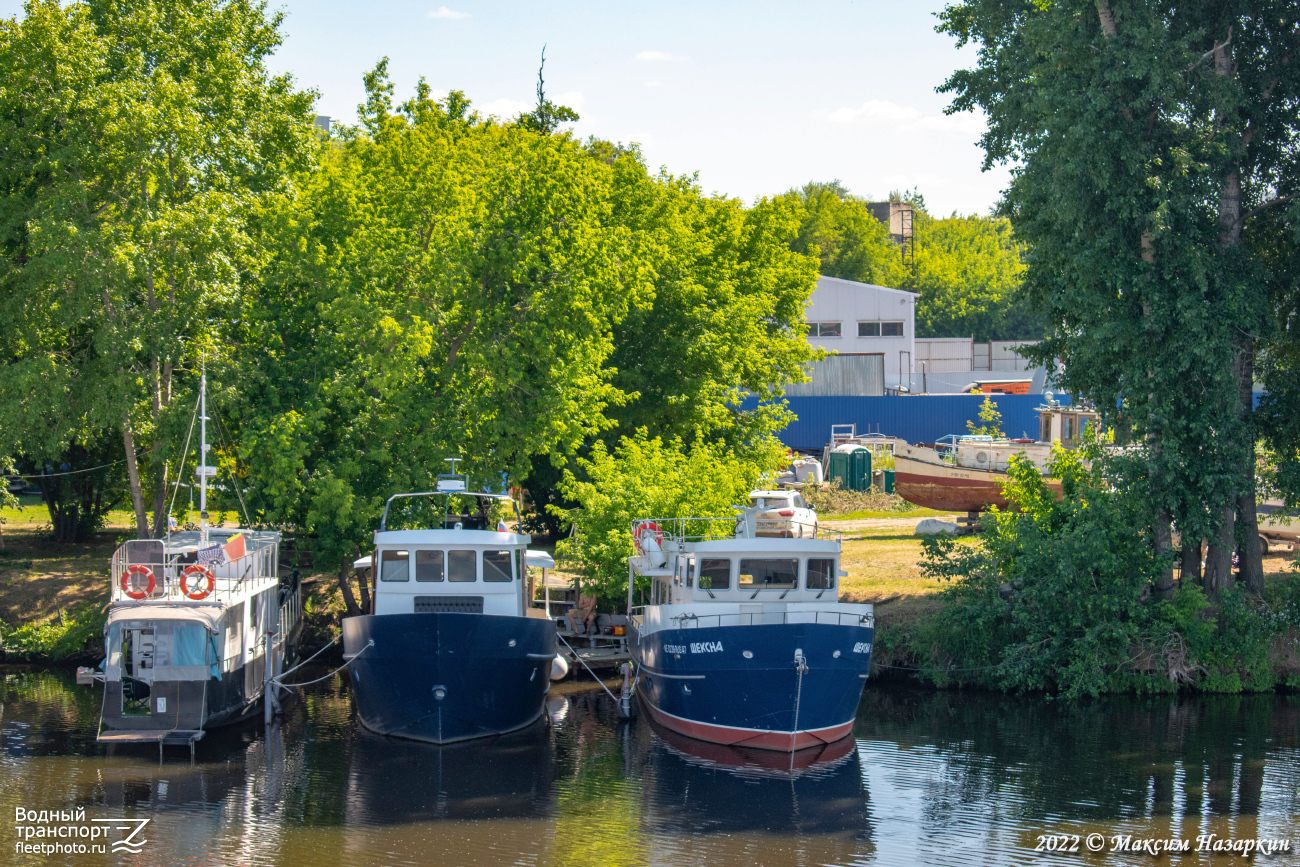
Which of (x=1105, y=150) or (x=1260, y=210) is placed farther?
(x=1260, y=210)

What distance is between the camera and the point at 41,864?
659 inches

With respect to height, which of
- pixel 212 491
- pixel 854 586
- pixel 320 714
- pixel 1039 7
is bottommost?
pixel 320 714

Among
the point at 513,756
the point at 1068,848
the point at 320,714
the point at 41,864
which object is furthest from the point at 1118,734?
the point at 41,864

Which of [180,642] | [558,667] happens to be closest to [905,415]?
[558,667]

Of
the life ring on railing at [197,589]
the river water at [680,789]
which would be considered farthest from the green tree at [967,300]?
the life ring on railing at [197,589]

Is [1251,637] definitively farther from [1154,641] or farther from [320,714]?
[320,714]

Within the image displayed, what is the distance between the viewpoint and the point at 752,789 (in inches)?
803

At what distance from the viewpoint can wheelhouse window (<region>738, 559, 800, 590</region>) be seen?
24.9 meters

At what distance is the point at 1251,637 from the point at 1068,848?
40.4 ft

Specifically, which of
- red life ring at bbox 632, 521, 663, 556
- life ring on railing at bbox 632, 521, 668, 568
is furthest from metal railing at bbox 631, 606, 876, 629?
red life ring at bbox 632, 521, 663, 556

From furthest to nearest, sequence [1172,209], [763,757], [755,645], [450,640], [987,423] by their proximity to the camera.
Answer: [987,423] < [1172,209] < [763,757] < [450,640] < [755,645]

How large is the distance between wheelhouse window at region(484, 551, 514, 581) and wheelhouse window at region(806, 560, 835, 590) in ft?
21.3

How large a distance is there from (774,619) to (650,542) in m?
5.16

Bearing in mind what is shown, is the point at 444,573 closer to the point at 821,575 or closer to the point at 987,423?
the point at 821,575
